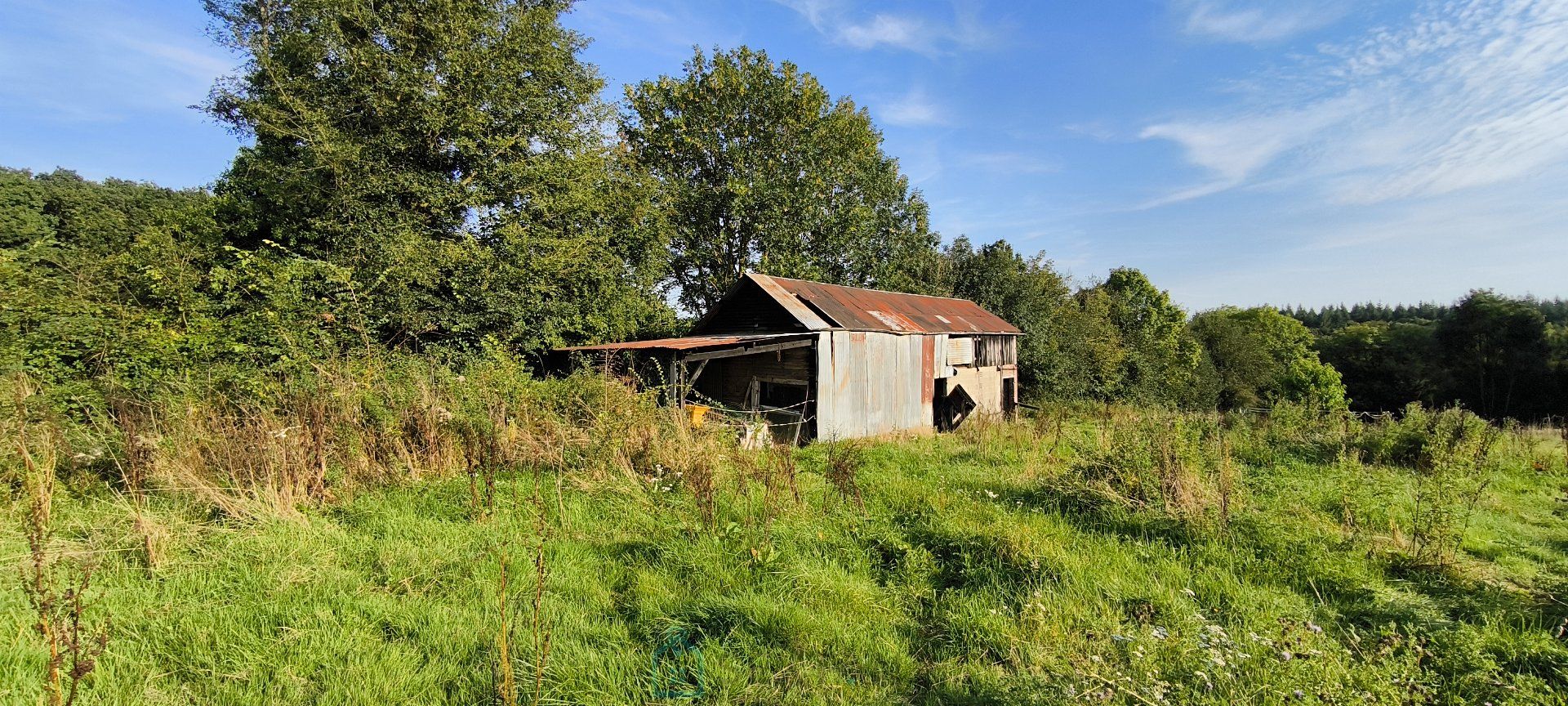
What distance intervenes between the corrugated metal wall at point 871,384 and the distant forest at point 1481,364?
34.9 m

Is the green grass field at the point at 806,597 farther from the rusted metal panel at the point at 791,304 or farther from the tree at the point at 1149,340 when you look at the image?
the tree at the point at 1149,340

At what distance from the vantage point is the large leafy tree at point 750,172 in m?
21.2

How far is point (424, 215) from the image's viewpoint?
12.2 m

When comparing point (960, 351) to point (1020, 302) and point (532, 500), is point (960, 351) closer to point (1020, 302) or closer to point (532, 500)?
point (1020, 302)

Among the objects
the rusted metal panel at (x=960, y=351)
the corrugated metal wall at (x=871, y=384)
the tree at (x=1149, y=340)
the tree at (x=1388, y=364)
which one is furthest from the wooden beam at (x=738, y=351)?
the tree at (x=1388, y=364)

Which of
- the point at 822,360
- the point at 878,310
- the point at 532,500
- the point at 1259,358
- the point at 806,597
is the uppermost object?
the point at 878,310

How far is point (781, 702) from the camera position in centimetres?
267

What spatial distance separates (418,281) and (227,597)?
31.4 ft

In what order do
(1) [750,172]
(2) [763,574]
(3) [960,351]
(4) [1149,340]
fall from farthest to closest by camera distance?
1. (4) [1149,340]
2. (1) [750,172]
3. (3) [960,351]
4. (2) [763,574]

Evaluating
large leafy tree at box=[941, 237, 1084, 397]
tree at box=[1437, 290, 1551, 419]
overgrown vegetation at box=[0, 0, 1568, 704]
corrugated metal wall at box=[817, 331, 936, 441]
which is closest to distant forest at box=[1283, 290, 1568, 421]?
tree at box=[1437, 290, 1551, 419]

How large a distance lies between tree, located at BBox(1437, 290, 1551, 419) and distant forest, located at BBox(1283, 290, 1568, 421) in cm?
3

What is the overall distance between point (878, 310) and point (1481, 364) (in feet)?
144

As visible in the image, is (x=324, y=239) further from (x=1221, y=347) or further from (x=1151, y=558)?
(x=1221, y=347)

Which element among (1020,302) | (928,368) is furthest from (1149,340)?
(928,368)
